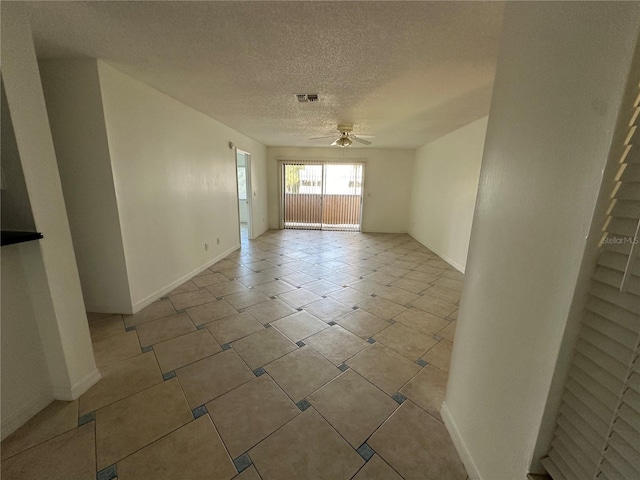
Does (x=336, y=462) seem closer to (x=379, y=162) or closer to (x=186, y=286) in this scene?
(x=186, y=286)

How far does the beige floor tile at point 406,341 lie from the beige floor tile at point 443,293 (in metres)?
0.96

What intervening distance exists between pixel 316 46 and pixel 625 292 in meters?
2.07

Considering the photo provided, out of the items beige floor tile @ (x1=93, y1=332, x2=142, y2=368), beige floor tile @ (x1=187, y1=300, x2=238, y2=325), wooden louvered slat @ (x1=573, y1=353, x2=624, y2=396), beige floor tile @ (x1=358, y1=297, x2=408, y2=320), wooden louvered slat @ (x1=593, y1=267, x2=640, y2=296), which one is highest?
wooden louvered slat @ (x1=593, y1=267, x2=640, y2=296)

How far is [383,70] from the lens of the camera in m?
2.09

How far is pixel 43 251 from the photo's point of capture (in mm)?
1390

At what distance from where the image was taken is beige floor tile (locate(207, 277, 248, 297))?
121 inches

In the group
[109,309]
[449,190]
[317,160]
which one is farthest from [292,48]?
[317,160]

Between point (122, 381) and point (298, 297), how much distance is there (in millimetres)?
1753

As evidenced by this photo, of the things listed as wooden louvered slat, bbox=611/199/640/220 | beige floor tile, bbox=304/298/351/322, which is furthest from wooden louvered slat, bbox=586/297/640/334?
beige floor tile, bbox=304/298/351/322

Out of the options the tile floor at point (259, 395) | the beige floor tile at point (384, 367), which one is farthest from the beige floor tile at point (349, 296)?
the beige floor tile at point (384, 367)

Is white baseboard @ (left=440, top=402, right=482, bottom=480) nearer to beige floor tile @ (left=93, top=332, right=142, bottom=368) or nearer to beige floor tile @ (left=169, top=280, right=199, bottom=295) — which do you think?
beige floor tile @ (left=93, top=332, right=142, bottom=368)

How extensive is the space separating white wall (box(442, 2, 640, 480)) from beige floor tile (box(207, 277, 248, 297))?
2635mm

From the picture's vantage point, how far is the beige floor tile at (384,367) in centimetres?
173

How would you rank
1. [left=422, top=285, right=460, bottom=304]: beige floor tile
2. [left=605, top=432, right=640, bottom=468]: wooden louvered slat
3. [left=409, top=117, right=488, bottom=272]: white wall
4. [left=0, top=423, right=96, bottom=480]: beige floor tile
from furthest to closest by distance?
[left=409, top=117, right=488, bottom=272]: white wall, [left=422, top=285, right=460, bottom=304]: beige floor tile, [left=0, top=423, right=96, bottom=480]: beige floor tile, [left=605, top=432, right=640, bottom=468]: wooden louvered slat
